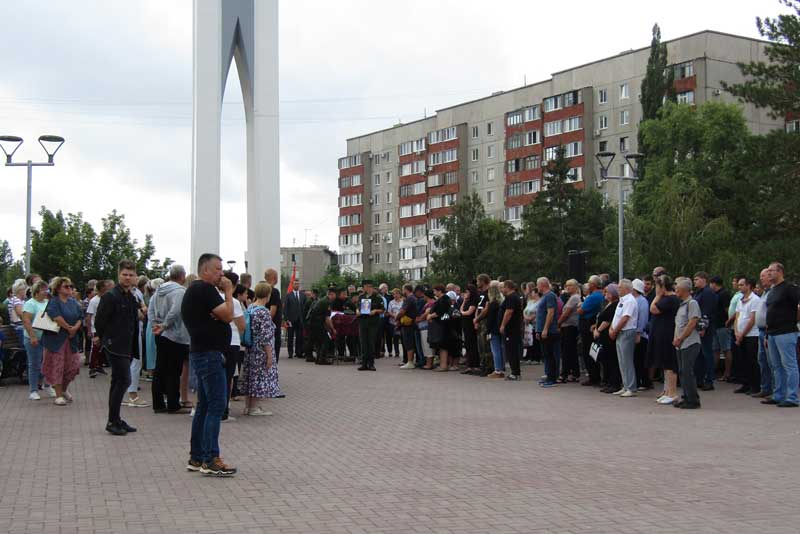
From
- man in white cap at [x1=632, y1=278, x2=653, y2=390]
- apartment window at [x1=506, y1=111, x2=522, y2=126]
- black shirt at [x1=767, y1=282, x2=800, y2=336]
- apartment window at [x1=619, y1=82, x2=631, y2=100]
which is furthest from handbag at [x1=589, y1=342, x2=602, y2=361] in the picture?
apartment window at [x1=506, y1=111, x2=522, y2=126]

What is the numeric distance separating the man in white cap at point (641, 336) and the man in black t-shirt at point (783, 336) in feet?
7.66

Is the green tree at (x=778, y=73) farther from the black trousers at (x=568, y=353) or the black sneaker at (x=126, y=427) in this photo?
the black sneaker at (x=126, y=427)

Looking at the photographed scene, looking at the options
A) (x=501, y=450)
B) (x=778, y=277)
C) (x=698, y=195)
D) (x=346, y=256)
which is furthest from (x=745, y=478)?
(x=346, y=256)

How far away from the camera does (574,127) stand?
7806 cm

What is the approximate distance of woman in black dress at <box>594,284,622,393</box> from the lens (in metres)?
16.4

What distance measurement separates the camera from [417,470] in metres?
8.72

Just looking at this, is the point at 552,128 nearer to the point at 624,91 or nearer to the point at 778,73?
the point at 624,91

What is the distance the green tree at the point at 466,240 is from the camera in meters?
70.4

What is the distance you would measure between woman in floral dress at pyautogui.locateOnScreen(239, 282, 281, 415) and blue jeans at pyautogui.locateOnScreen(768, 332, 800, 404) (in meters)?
7.40

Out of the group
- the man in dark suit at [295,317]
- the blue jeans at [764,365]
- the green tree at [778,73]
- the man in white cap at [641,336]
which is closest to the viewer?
the blue jeans at [764,365]

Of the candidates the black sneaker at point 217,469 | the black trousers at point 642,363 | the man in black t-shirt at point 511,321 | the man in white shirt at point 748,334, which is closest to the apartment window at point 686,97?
the man in black t-shirt at point 511,321

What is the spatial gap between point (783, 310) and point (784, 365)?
0.81 m

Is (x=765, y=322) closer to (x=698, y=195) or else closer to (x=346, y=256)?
(x=698, y=195)

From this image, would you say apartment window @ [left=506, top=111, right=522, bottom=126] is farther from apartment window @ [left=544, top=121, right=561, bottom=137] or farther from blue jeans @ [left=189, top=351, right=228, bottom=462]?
blue jeans @ [left=189, top=351, right=228, bottom=462]
